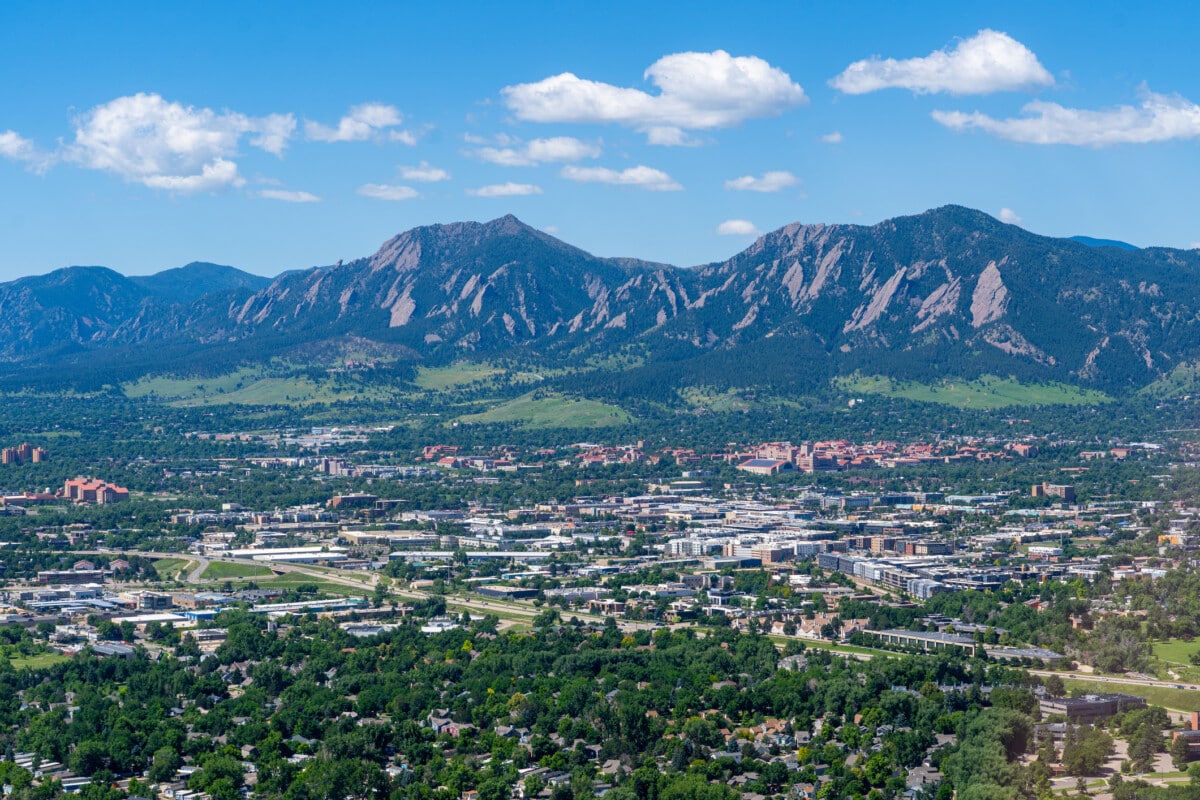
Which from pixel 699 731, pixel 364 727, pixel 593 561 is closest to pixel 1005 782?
pixel 699 731

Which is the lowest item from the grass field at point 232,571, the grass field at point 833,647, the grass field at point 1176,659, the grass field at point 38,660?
the grass field at point 833,647

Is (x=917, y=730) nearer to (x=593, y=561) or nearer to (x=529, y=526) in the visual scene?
(x=593, y=561)

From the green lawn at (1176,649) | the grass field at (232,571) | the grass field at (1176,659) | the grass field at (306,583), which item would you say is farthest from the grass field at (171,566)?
the grass field at (1176,659)

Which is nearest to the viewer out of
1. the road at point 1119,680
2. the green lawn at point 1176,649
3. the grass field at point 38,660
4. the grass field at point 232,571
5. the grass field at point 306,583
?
the road at point 1119,680

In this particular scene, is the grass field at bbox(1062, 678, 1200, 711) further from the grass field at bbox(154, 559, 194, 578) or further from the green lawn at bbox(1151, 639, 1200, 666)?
the grass field at bbox(154, 559, 194, 578)

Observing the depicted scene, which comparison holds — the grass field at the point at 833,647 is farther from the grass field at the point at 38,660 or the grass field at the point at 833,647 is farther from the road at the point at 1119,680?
the grass field at the point at 38,660

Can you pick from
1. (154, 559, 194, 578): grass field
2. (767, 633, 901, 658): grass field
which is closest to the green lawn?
(767, 633, 901, 658): grass field
